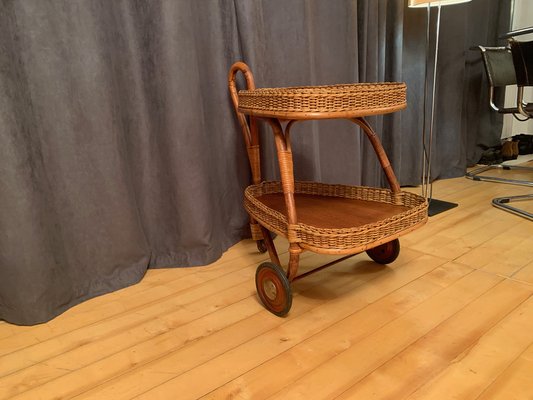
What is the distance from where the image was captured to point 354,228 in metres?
0.98

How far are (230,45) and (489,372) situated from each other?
52.2 inches

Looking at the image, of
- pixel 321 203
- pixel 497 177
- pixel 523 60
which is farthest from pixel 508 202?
pixel 321 203

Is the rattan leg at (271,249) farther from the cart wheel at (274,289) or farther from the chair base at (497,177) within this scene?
the chair base at (497,177)

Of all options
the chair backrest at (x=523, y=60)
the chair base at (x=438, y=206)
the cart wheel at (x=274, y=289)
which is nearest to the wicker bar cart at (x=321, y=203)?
the cart wheel at (x=274, y=289)

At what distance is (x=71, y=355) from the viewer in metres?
1.01

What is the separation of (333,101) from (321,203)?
486 millimetres

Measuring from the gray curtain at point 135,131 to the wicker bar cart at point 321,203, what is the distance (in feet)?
0.62

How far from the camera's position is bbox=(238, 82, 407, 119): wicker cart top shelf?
36.1 inches

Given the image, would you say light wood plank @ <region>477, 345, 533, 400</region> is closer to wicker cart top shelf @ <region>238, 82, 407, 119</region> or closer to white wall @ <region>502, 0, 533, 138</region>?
wicker cart top shelf @ <region>238, 82, 407, 119</region>

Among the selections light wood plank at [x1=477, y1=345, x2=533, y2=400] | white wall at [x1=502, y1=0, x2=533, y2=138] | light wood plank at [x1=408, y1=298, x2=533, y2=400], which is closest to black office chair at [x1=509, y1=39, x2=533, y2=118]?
light wood plank at [x1=408, y1=298, x2=533, y2=400]

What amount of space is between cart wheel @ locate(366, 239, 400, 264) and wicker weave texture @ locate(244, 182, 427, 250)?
170mm

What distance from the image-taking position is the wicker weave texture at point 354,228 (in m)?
0.97

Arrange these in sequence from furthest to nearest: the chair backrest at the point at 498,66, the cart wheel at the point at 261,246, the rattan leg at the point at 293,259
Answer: the chair backrest at the point at 498,66, the cart wheel at the point at 261,246, the rattan leg at the point at 293,259

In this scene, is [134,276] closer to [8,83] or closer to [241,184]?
[241,184]
